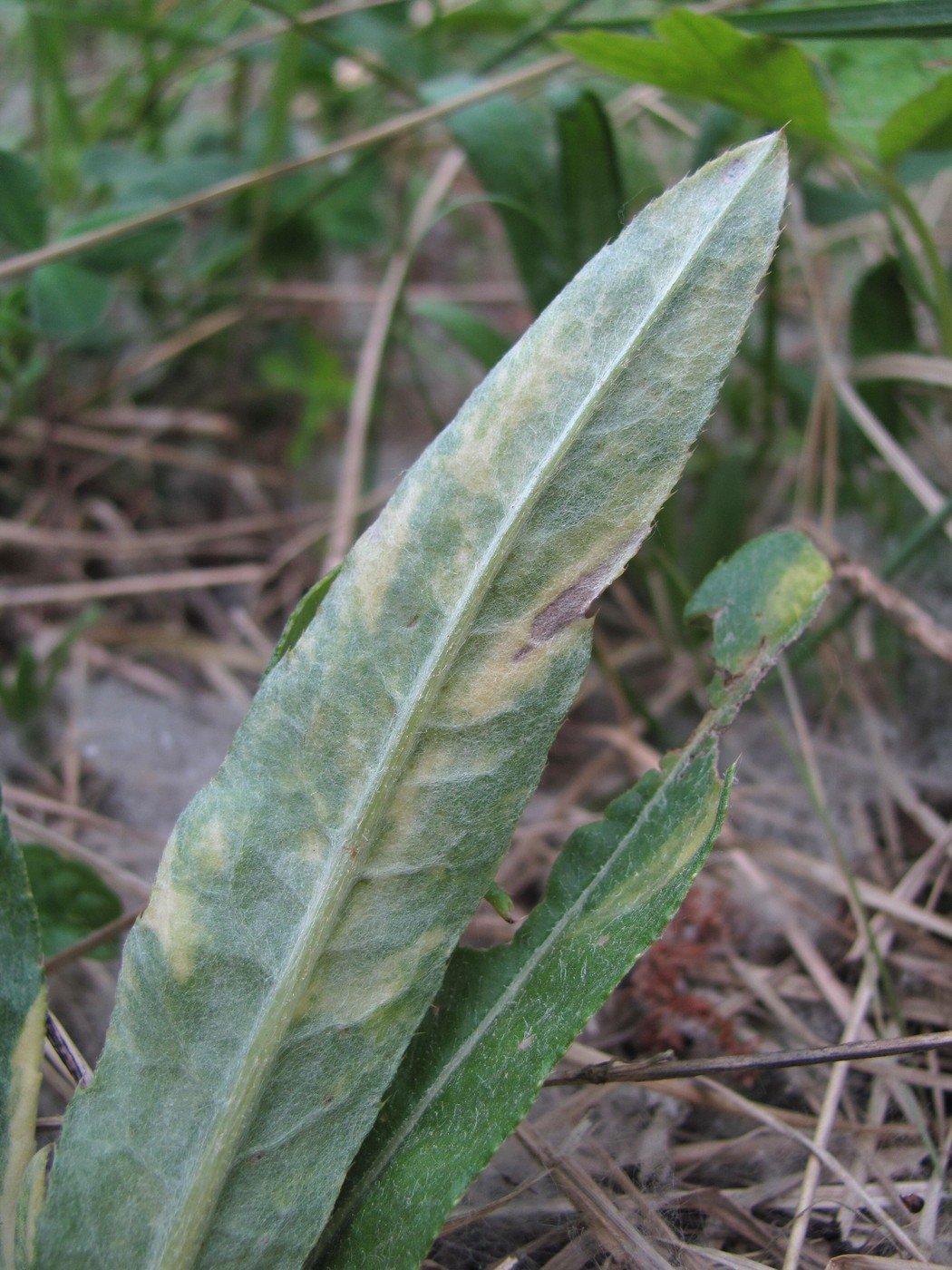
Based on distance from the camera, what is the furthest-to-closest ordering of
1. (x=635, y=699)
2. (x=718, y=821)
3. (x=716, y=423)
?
(x=716, y=423) → (x=635, y=699) → (x=718, y=821)

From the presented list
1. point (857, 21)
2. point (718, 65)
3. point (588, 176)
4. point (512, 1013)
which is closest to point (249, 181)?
point (588, 176)

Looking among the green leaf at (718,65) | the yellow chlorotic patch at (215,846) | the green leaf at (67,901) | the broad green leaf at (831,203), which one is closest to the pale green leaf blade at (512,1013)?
the yellow chlorotic patch at (215,846)

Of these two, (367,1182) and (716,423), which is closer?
(367,1182)

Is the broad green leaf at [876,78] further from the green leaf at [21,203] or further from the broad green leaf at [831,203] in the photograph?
the green leaf at [21,203]

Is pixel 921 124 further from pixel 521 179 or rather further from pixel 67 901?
pixel 67 901

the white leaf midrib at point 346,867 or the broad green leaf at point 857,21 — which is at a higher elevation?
the broad green leaf at point 857,21

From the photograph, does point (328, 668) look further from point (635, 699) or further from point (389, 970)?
point (635, 699)

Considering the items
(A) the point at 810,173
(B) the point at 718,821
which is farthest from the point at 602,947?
(A) the point at 810,173

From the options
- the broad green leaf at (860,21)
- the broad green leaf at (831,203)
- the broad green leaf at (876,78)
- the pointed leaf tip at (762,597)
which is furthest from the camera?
the broad green leaf at (831,203)
